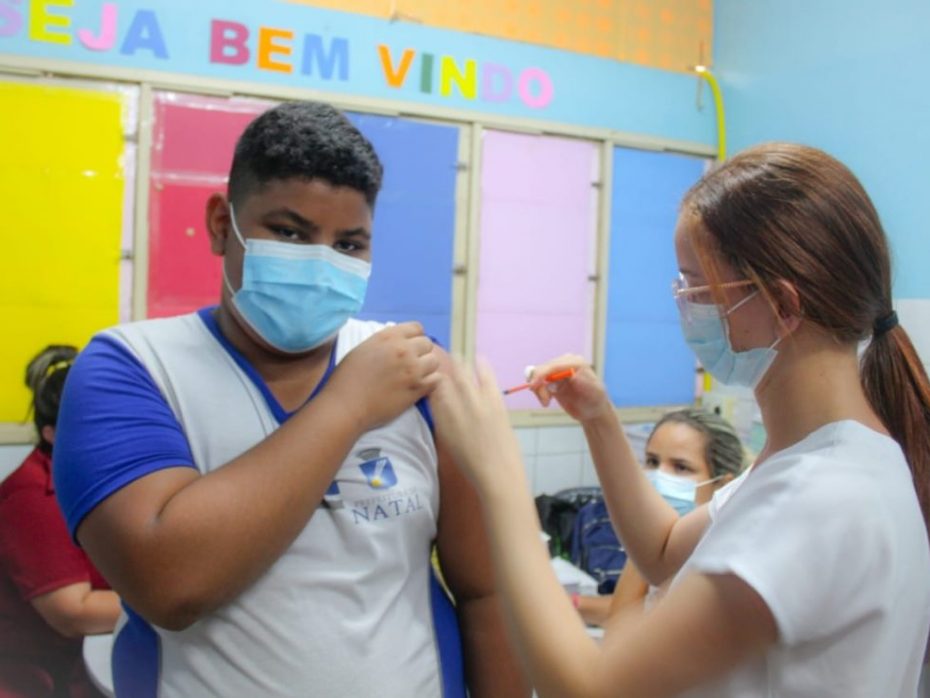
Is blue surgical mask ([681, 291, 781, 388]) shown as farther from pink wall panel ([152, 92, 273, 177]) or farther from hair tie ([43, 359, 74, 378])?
pink wall panel ([152, 92, 273, 177])

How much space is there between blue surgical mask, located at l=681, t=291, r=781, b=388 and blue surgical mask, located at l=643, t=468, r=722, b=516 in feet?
3.63

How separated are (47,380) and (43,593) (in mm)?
554

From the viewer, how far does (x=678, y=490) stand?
2.09 m

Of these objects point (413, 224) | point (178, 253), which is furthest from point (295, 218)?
point (413, 224)

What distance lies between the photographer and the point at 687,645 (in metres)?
0.75

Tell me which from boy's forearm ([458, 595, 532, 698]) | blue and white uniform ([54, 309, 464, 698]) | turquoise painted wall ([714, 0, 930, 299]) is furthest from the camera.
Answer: turquoise painted wall ([714, 0, 930, 299])

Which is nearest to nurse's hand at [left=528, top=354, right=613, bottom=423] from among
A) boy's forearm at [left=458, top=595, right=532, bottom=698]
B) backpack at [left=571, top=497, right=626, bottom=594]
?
boy's forearm at [left=458, top=595, right=532, bottom=698]

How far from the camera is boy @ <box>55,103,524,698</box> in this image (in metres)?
0.82

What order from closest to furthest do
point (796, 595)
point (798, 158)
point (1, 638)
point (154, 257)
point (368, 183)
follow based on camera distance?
point (796, 595) → point (798, 158) → point (368, 183) → point (1, 638) → point (154, 257)

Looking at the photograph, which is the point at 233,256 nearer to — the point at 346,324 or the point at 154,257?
the point at 346,324

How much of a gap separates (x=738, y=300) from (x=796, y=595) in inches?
13.5

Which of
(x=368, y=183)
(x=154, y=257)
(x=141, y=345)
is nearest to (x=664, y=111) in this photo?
(x=154, y=257)

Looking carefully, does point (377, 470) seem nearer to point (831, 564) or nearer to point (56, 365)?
point (831, 564)

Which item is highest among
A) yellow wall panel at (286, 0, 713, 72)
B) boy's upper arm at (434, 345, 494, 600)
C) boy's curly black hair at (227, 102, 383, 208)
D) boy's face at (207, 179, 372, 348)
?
yellow wall panel at (286, 0, 713, 72)
